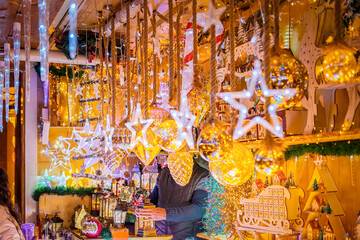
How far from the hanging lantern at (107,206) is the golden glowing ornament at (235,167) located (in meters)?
A: 3.04

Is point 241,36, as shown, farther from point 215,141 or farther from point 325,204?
point 215,141

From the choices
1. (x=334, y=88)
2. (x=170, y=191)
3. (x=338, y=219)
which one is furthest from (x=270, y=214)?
(x=170, y=191)

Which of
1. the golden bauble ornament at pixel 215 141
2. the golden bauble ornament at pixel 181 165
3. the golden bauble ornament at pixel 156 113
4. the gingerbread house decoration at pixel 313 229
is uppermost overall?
the golden bauble ornament at pixel 156 113

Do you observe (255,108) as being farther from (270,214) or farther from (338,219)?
(338,219)

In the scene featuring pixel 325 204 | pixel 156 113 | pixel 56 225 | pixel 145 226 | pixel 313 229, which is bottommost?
pixel 56 225

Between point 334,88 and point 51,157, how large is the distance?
5107 mm

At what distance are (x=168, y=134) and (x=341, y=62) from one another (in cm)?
116

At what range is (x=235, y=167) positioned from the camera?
6.90 ft

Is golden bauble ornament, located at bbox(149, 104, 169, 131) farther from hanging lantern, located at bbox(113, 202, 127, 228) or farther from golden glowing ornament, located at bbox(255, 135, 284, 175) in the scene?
hanging lantern, located at bbox(113, 202, 127, 228)

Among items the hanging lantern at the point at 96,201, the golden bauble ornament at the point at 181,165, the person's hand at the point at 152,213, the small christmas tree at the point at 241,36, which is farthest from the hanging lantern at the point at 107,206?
the small christmas tree at the point at 241,36

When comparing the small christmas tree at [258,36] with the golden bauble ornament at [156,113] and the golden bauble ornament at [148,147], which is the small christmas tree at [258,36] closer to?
the golden bauble ornament at [156,113]

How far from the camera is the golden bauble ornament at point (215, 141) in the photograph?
1.93 m

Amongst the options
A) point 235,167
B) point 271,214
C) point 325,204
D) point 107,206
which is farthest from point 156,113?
point 107,206

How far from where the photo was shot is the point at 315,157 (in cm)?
296
